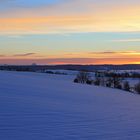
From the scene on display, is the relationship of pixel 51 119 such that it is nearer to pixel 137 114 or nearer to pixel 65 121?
pixel 65 121

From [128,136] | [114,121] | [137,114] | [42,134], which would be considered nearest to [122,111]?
[137,114]

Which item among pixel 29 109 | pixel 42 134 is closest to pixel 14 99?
pixel 29 109

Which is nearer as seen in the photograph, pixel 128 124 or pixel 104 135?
pixel 104 135

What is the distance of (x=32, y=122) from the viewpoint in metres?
9.19

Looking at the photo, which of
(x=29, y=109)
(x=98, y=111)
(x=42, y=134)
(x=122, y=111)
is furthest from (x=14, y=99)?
(x=42, y=134)

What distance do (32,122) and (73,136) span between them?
139 cm

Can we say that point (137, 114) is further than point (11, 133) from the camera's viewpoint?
Yes

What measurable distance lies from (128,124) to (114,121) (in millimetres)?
460

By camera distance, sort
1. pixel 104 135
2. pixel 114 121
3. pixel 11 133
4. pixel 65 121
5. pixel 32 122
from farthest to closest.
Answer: pixel 114 121, pixel 65 121, pixel 32 122, pixel 104 135, pixel 11 133

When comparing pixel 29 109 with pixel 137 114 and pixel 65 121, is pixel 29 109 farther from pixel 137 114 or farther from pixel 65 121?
pixel 137 114

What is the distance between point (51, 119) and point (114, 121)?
Result: 1775 mm

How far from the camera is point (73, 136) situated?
26.8 ft

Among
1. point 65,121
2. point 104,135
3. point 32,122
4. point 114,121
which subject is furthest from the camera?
point 114,121

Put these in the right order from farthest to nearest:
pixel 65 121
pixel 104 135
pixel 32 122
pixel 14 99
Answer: pixel 14 99, pixel 65 121, pixel 32 122, pixel 104 135
